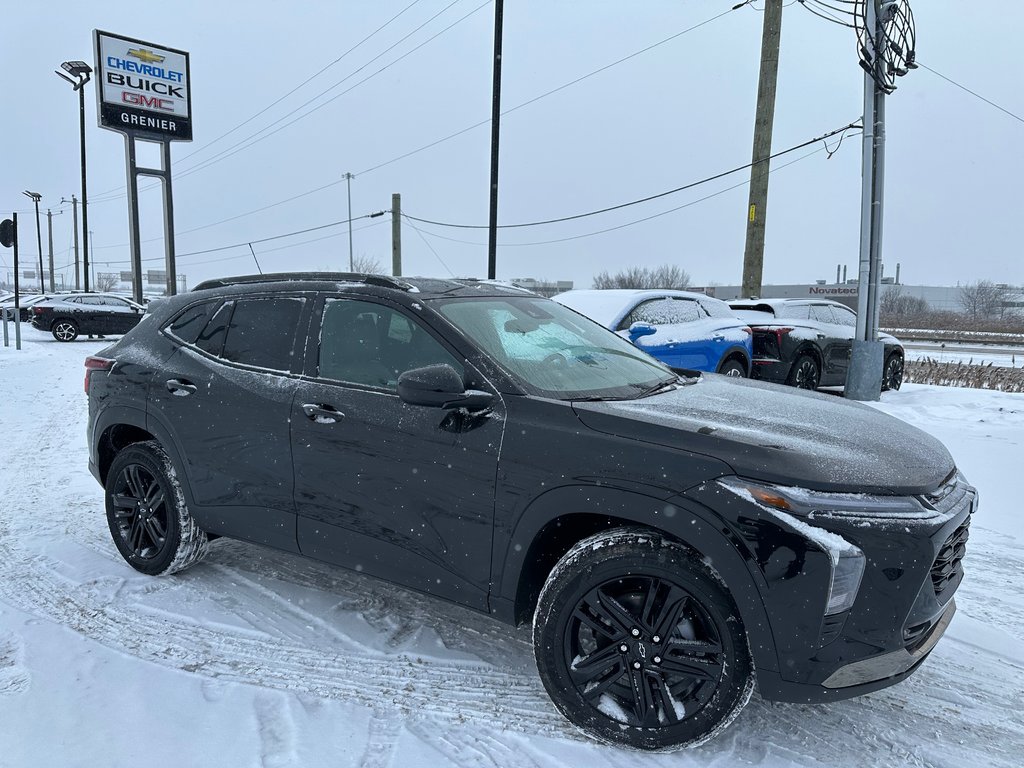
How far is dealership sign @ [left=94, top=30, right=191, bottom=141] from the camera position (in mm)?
22266

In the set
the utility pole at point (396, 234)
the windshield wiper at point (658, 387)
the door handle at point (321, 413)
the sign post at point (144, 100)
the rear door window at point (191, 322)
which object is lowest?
the door handle at point (321, 413)

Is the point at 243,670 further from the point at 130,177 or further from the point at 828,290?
the point at 828,290

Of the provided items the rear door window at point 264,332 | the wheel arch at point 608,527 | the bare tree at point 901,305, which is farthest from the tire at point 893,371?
the bare tree at point 901,305

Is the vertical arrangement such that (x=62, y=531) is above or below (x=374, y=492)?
below

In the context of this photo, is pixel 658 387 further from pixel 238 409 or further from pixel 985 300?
pixel 985 300

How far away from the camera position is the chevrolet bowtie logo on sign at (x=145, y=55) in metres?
22.9

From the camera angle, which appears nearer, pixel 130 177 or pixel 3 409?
pixel 3 409

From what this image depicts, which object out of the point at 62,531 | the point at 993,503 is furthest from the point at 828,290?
the point at 62,531

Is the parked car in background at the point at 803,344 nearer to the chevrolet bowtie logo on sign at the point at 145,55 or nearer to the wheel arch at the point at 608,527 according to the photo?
the wheel arch at the point at 608,527

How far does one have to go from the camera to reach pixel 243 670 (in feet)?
9.90

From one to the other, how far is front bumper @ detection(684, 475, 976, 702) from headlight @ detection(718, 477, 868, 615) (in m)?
0.02

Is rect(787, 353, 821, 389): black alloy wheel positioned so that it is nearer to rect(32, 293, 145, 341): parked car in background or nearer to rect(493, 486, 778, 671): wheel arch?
rect(493, 486, 778, 671): wheel arch

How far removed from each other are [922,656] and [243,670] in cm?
268

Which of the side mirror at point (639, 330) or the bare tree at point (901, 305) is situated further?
the bare tree at point (901, 305)
